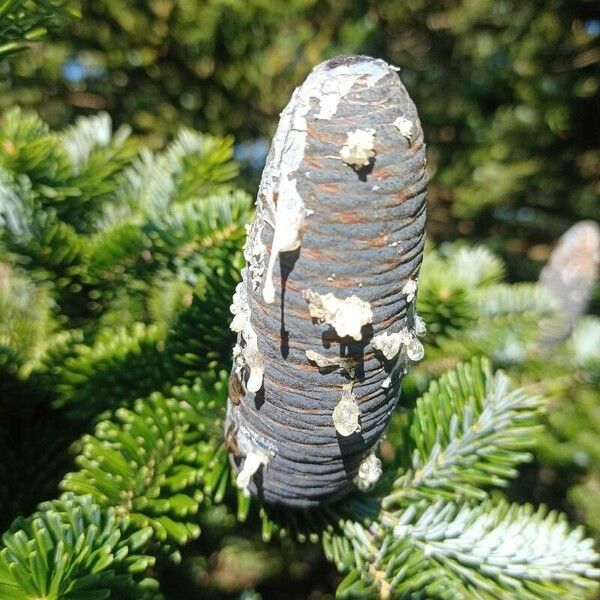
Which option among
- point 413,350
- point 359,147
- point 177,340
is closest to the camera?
point 359,147

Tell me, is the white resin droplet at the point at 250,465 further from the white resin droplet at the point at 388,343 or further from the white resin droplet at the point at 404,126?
the white resin droplet at the point at 404,126

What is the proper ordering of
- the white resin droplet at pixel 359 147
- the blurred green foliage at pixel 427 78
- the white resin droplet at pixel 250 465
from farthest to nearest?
the blurred green foliage at pixel 427 78 < the white resin droplet at pixel 250 465 < the white resin droplet at pixel 359 147

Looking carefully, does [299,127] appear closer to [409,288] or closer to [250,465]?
[409,288]

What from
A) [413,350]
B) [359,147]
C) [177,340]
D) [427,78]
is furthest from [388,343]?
[427,78]

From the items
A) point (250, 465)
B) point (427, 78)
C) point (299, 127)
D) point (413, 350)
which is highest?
point (427, 78)

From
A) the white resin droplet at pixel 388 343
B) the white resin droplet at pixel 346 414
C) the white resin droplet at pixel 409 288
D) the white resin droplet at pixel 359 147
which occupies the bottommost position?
the white resin droplet at pixel 346 414

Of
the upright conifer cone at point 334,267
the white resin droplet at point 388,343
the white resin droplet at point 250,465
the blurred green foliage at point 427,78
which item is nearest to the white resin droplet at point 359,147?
the upright conifer cone at point 334,267

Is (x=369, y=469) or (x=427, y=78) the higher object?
(x=427, y=78)
